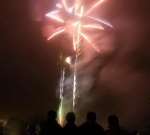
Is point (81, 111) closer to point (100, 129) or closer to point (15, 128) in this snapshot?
point (15, 128)

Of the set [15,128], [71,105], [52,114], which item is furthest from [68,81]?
[52,114]

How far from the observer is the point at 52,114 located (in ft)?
31.7

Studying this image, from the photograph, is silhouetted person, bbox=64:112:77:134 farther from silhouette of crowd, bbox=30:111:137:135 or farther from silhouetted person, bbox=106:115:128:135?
silhouetted person, bbox=106:115:128:135

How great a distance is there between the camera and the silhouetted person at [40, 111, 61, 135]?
9398 millimetres

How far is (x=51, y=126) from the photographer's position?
948 cm

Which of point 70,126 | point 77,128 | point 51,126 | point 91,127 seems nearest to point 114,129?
point 91,127

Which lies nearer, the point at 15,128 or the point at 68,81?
the point at 15,128

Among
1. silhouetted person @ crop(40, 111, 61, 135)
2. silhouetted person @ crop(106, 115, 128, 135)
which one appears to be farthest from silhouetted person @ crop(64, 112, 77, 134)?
silhouetted person @ crop(106, 115, 128, 135)

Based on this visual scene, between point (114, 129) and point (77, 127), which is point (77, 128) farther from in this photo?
point (114, 129)

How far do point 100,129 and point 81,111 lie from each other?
2260 centimetres

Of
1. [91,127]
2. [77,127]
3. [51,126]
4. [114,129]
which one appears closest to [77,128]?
[77,127]

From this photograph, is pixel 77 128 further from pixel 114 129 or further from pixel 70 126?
pixel 114 129

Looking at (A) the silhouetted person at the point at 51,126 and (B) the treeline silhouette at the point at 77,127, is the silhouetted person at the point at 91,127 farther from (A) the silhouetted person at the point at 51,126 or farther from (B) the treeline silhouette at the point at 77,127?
(A) the silhouetted person at the point at 51,126

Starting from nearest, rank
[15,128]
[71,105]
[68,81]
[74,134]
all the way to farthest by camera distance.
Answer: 1. [74,134]
2. [15,128]
3. [68,81]
4. [71,105]
